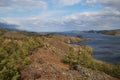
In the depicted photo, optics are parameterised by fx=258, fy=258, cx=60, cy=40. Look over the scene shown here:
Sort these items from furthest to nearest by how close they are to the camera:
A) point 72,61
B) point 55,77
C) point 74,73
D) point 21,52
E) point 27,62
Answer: point 21,52, point 72,61, point 27,62, point 74,73, point 55,77

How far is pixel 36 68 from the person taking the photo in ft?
101

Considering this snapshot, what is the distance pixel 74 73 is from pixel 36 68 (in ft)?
15.0

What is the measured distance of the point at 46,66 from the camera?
103ft

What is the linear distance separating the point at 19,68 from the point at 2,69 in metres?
2.35

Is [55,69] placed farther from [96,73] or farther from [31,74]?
[96,73]

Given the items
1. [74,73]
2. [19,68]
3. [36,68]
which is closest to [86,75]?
[74,73]

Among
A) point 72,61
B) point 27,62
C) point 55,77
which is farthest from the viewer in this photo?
point 72,61

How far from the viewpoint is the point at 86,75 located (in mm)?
30812

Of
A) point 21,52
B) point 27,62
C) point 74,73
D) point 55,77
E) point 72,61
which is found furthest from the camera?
point 21,52

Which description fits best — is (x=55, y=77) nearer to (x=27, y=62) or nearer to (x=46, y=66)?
(x=46, y=66)

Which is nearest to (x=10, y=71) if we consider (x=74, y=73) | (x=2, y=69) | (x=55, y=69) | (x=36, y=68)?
(x=2, y=69)

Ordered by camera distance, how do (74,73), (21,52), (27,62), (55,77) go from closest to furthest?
(55,77), (74,73), (27,62), (21,52)

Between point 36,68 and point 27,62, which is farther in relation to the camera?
point 27,62

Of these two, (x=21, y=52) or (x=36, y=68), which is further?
(x=21, y=52)
